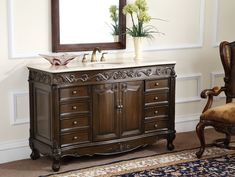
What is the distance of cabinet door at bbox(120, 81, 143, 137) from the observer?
4.38 metres

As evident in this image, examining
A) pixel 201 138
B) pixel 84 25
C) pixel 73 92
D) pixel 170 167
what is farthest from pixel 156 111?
pixel 84 25

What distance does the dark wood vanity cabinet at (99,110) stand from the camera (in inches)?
161

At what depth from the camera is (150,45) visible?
16.6 ft

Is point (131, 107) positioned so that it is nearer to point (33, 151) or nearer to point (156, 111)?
point (156, 111)

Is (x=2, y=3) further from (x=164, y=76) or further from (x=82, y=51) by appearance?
(x=164, y=76)

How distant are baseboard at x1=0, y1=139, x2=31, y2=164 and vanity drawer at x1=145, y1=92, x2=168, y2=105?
3.93 feet

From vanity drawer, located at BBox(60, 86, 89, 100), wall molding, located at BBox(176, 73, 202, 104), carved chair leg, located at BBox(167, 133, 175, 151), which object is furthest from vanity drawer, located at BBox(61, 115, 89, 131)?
wall molding, located at BBox(176, 73, 202, 104)

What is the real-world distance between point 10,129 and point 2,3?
1.13 m

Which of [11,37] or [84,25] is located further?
[84,25]

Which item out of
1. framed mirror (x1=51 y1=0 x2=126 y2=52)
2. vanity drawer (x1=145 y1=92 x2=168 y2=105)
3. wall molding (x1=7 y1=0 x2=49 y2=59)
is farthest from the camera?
vanity drawer (x1=145 y1=92 x2=168 y2=105)

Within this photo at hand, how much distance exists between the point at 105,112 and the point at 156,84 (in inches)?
23.9

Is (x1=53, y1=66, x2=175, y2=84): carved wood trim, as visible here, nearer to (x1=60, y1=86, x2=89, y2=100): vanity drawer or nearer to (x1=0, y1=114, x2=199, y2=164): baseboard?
(x1=60, y1=86, x2=89, y2=100): vanity drawer

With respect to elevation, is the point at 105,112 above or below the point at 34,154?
above

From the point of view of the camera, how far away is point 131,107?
444cm
